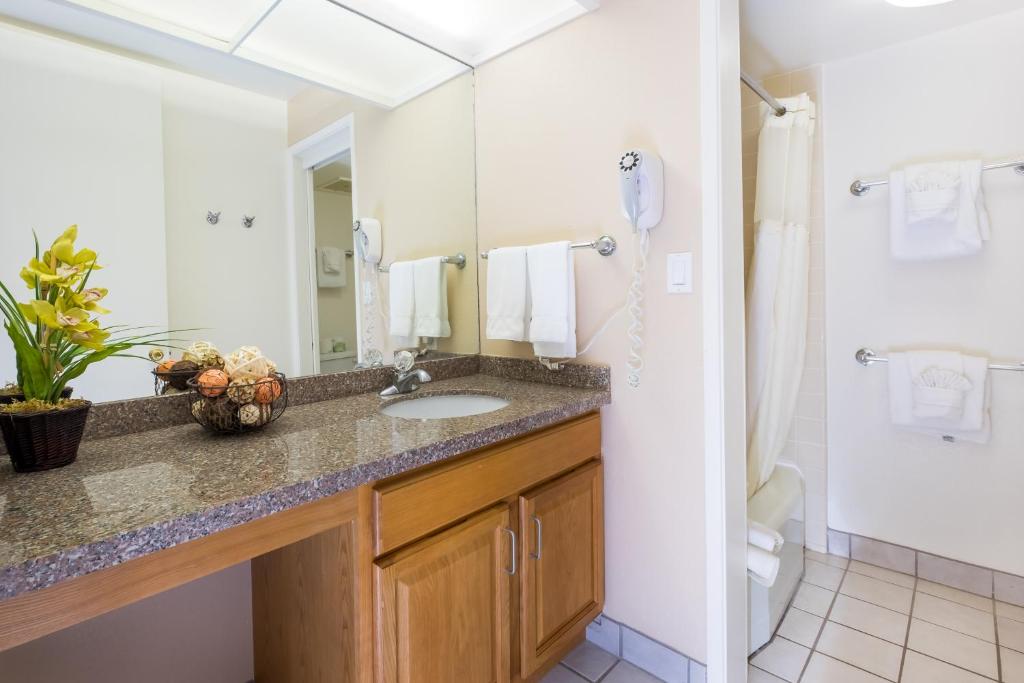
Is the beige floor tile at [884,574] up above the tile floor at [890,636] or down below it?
above

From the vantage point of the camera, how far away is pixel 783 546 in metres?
1.90

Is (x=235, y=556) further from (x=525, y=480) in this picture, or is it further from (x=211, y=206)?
(x=211, y=206)

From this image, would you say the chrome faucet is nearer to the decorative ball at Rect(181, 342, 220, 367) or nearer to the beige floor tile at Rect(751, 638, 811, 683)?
the decorative ball at Rect(181, 342, 220, 367)

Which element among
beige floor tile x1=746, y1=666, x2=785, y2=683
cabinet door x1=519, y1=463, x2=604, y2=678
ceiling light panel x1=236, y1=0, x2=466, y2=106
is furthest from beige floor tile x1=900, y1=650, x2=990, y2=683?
ceiling light panel x1=236, y1=0, x2=466, y2=106

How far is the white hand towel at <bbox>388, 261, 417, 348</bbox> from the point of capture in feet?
5.96

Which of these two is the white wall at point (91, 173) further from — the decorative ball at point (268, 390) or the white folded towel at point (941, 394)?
the white folded towel at point (941, 394)

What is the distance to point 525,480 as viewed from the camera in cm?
130

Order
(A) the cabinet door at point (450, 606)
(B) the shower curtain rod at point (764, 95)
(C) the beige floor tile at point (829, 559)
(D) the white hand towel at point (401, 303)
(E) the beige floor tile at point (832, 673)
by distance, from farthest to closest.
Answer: (C) the beige floor tile at point (829, 559) → (D) the white hand towel at point (401, 303) → (B) the shower curtain rod at point (764, 95) → (E) the beige floor tile at point (832, 673) → (A) the cabinet door at point (450, 606)

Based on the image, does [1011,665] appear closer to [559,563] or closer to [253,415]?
[559,563]

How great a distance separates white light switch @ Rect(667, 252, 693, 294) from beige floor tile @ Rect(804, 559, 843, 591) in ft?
4.95

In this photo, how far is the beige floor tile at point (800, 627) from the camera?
1.70 meters

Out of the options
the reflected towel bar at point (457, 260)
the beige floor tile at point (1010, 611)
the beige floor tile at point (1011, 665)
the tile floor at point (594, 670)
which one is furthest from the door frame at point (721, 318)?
the beige floor tile at point (1010, 611)

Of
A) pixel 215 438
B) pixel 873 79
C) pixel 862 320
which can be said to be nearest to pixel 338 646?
pixel 215 438

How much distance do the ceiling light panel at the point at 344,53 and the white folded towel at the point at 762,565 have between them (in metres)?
1.97
